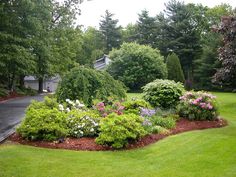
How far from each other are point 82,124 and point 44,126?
111 cm

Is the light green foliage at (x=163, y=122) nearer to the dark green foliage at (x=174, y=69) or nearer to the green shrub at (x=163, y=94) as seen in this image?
the green shrub at (x=163, y=94)

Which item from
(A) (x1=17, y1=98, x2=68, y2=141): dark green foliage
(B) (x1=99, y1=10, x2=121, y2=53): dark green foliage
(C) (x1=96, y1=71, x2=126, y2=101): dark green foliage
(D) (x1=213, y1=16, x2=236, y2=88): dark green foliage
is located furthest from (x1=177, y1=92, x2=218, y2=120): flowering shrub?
(B) (x1=99, y1=10, x2=121, y2=53): dark green foliage

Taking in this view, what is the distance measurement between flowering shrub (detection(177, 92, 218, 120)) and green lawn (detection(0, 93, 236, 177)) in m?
3.45

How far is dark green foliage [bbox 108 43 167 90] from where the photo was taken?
36250 mm

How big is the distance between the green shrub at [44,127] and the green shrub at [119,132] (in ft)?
3.58

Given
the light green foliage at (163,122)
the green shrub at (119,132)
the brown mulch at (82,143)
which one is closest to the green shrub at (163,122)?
the light green foliage at (163,122)

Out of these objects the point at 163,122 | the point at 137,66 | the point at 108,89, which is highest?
the point at 137,66

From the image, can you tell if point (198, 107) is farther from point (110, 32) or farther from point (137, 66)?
point (110, 32)

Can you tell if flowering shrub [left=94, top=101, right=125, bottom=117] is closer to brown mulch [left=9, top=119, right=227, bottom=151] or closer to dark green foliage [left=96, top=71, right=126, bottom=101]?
dark green foliage [left=96, top=71, right=126, bottom=101]

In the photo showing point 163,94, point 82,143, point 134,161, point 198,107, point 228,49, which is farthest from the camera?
point 228,49

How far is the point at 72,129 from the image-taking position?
9047mm

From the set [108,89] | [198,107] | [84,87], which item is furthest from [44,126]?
[198,107]

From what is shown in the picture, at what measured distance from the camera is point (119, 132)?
26.5 ft

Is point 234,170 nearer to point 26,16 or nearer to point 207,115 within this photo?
point 207,115
